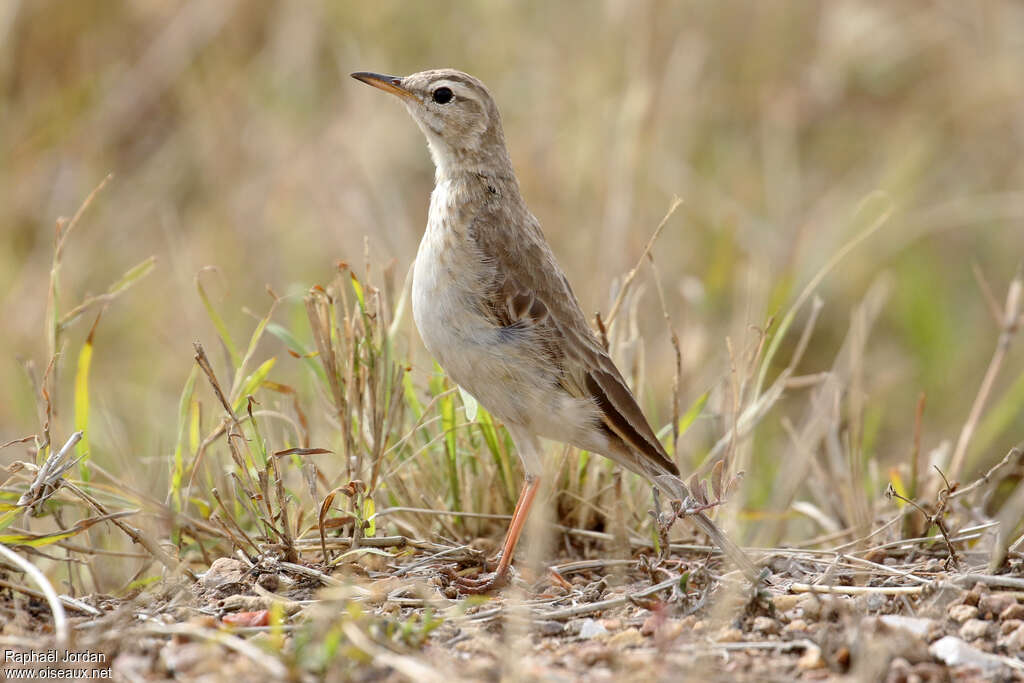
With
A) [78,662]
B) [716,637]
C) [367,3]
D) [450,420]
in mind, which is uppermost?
[367,3]

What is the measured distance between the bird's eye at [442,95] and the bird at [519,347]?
458 mm

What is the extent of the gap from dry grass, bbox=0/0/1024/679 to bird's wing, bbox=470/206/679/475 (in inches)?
11.2

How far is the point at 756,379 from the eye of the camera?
190 inches

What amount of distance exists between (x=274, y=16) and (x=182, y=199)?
1652 mm

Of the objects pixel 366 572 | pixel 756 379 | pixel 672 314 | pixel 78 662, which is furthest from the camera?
pixel 672 314

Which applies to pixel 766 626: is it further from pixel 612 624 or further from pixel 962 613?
pixel 962 613

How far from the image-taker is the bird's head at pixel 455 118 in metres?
4.45

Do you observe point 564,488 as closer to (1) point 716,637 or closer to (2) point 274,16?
(1) point 716,637

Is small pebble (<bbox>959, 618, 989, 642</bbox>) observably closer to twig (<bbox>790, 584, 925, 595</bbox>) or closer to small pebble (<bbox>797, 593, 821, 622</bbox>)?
twig (<bbox>790, 584, 925, 595</bbox>)

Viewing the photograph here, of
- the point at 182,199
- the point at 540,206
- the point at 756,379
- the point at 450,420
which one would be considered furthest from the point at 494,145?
the point at 182,199

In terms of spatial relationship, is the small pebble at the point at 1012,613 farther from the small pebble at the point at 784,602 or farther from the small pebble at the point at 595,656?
the small pebble at the point at 595,656

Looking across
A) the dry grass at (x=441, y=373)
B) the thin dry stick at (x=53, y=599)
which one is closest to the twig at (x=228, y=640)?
the dry grass at (x=441, y=373)

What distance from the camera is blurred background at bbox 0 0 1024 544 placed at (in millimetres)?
7285

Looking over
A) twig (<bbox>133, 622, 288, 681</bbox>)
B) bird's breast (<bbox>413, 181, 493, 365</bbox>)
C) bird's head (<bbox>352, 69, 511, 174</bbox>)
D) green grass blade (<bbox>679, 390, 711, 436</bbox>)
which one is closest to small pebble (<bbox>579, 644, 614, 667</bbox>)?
twig (<bbox>133, 622, 288, 681</bbox>)
